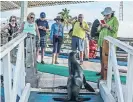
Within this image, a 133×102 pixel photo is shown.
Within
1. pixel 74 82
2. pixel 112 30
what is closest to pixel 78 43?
pixel 112 30

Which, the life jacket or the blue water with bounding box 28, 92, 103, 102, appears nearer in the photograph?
the blue water with bounding box 28, 92, 103, 102

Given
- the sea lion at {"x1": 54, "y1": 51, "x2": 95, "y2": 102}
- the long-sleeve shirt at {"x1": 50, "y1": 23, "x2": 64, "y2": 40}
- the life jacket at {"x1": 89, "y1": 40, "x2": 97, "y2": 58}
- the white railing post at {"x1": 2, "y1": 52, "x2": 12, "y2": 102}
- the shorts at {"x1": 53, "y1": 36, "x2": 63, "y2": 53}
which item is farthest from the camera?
the life jacket at {"x1": 89, "y1": 40, "x2": 97, "y2": 58}

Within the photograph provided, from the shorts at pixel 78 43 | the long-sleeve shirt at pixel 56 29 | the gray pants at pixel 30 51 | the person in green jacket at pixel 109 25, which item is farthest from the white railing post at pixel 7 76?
the long-sleeve shirt at pixel 56 29

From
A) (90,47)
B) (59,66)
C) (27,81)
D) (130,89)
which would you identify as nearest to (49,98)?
(27,81)

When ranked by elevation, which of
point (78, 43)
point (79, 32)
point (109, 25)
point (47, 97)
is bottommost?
point (47, 97)

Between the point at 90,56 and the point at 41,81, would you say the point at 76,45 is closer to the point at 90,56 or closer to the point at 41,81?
the point at 41,81

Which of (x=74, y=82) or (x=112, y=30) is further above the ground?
(x=112, y=30)

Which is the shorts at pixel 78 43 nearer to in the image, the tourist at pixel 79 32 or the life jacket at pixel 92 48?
the tourist at pixel 79 32

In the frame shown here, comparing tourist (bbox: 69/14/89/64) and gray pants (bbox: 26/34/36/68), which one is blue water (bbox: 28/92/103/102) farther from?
tourist (bbox: 69/14/89/64)

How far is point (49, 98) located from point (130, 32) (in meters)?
11.8

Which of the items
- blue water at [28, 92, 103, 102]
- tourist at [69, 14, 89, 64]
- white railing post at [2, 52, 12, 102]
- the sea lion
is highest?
tourist at [69, 14, 89, 64]

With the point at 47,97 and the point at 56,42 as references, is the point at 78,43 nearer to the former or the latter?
the point at 56,42

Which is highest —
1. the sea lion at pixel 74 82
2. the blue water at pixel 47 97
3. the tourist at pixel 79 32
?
the tourist at pixel 79 32

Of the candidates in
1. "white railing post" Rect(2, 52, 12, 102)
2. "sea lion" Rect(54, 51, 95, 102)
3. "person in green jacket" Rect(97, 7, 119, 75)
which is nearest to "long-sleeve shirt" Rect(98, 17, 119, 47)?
"person in green jacket" Rect(97, 7, 119, 75)
